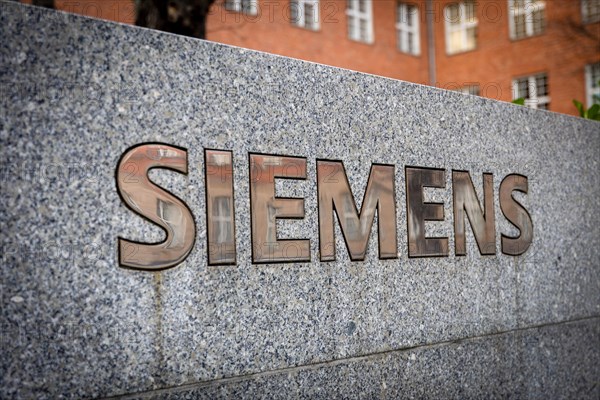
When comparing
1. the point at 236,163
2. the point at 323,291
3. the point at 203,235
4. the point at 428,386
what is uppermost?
the point at 236,163

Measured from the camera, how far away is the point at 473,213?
147 inches

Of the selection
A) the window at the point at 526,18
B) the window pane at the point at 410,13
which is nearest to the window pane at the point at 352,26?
the window pane at the point at 410,13

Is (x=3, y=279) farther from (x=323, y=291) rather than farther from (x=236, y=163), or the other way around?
(x=323, y=291)

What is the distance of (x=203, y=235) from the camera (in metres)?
2.56

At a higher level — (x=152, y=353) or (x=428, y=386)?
(x=152, y=353)

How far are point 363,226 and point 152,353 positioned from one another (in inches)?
46.5

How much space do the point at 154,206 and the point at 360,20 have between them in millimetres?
21177

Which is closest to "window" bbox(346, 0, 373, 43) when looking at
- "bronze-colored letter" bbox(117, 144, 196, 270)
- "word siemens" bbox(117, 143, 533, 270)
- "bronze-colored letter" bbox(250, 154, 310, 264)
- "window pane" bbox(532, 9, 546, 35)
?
"window pane" bbox(532, 9, 546, 35)

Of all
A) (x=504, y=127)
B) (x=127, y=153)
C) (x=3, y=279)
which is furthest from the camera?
(x=504, y=127)

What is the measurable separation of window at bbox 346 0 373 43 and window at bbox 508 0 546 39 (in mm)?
4567

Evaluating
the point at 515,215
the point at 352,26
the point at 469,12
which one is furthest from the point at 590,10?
the point at 515,215

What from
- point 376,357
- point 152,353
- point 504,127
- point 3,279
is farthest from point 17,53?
point 504,127

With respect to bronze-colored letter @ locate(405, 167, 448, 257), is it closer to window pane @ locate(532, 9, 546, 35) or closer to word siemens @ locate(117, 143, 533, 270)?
word siemens @ locate(117, 143, 533, 270)

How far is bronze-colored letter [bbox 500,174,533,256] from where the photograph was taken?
3.97 metres
